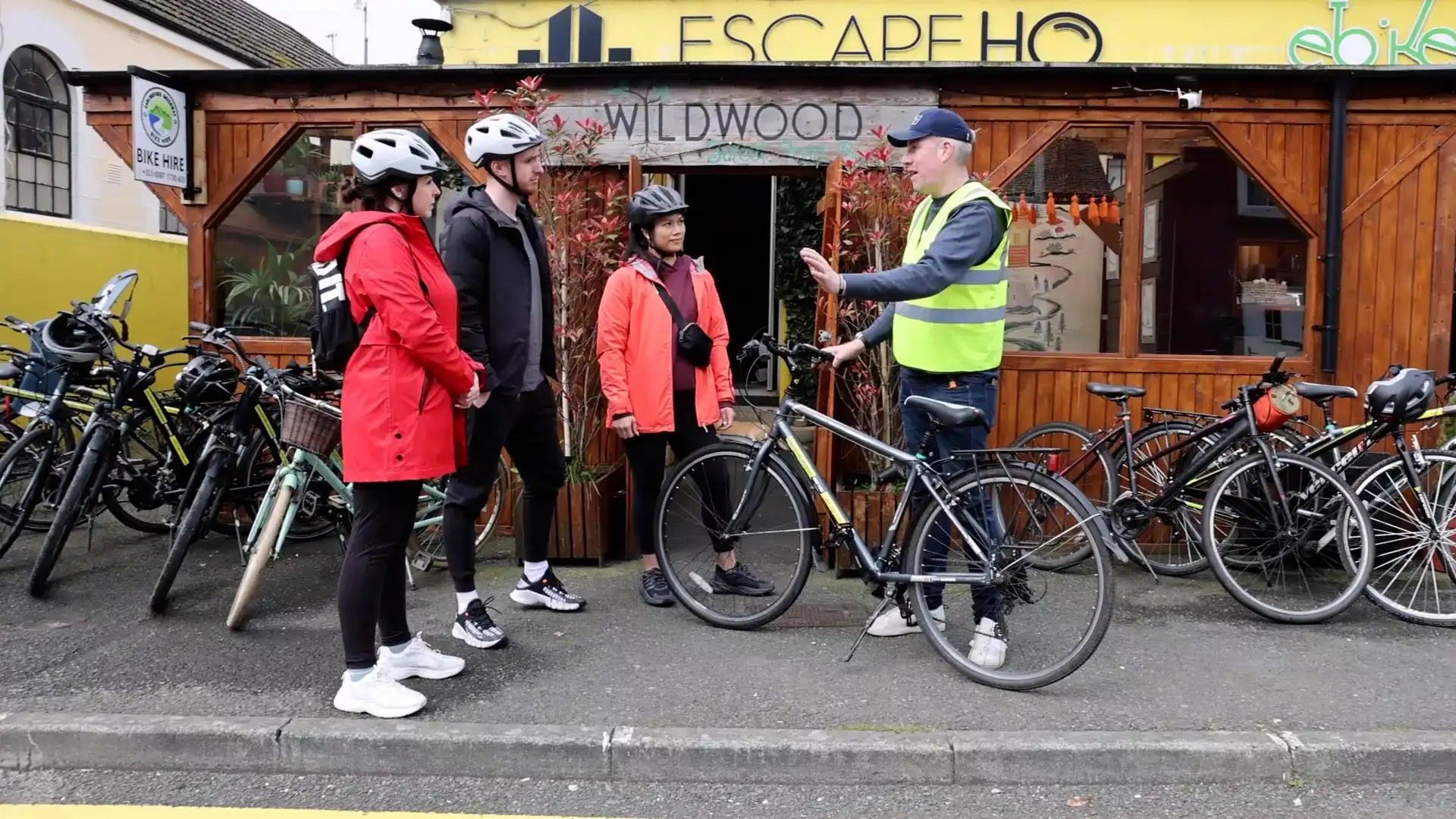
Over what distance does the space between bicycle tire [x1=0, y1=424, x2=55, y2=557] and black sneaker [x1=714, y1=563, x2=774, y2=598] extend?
11.2ft

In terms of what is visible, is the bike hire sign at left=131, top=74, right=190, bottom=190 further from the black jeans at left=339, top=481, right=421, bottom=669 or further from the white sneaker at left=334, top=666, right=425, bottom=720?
the white sneaker at left=334, top=666, right=425, bottom=720

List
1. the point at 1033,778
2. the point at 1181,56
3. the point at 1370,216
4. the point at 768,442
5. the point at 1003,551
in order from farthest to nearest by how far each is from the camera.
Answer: the point at 1181,56
the point at 1370,216
the point at 768,442
the point at 1003,551
the point at 1033,778

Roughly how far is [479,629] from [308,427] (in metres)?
1.14

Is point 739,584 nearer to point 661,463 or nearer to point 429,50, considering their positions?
point 661,463

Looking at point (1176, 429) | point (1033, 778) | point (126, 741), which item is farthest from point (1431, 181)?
point (126, 741)

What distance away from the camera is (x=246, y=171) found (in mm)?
6387

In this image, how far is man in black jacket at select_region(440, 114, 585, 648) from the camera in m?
4.08

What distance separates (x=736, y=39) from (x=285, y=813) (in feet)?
23.9

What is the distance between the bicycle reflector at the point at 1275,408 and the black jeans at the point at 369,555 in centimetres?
376

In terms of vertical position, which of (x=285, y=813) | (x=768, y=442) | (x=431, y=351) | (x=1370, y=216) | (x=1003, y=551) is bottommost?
(x=285, y=813)

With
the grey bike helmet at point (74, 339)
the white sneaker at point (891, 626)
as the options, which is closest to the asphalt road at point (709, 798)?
the white sneaker at point (891, 626)

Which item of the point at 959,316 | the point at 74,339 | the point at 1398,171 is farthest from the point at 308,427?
the point at 1398,171

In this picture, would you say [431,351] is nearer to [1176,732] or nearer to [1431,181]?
[1176,732]

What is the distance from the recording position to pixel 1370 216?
592cm
